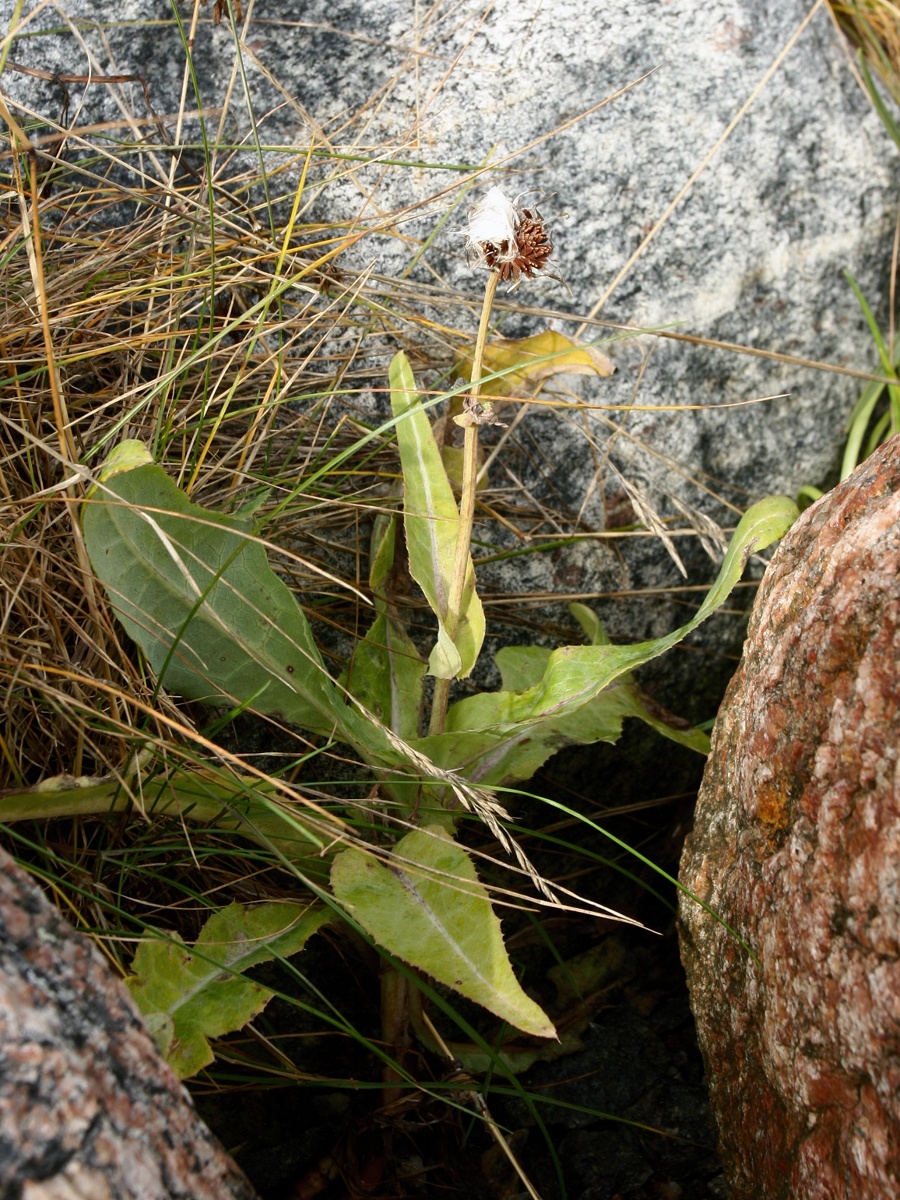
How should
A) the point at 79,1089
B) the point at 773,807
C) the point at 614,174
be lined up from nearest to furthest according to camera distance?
1. the point at 79,1089
2. the point at 773,807
3. the point at 614,174

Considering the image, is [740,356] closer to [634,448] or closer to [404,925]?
[634,448]

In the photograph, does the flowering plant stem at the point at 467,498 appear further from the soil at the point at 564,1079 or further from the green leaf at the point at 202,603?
the soil at the point at 564,1079

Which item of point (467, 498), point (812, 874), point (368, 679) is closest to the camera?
point (812, 874)

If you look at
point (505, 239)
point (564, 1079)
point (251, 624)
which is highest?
point (505, 239)

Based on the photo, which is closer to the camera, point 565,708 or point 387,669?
point 565,708

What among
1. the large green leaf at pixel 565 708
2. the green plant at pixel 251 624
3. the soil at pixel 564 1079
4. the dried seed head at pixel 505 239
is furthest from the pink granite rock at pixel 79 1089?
the dried seed head at pixel 505 239

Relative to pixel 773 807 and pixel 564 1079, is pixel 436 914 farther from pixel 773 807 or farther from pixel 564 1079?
pixel 564 1079

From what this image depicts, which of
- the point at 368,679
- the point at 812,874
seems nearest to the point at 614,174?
the point at 368,679

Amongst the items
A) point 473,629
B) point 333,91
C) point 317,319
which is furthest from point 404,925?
point 333,91
